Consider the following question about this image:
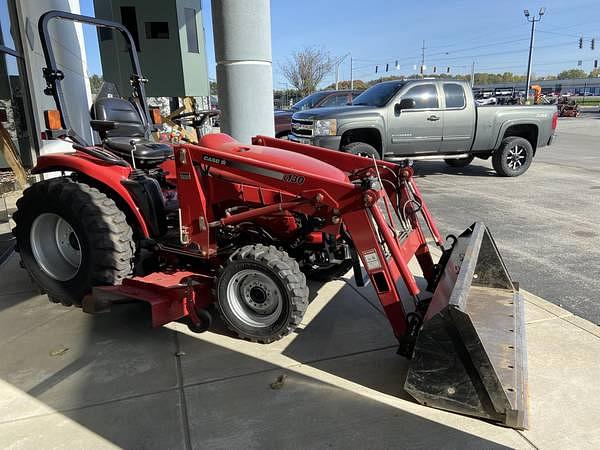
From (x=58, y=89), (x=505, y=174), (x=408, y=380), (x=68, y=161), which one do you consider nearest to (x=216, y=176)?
(x=68, y=161)

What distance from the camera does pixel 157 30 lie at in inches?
771

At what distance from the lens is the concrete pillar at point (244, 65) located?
5891 mm

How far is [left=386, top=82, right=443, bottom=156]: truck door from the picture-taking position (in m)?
9.93

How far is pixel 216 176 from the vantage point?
3.61 meters

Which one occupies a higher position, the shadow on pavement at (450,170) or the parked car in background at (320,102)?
the parked car in background at (320,102)

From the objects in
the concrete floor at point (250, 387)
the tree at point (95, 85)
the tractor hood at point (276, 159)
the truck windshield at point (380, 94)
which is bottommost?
the concrete floor at point (250, 387)

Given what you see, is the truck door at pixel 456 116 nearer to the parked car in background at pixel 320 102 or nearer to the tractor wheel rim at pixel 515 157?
the tractor wheel rim at pixel 515 157

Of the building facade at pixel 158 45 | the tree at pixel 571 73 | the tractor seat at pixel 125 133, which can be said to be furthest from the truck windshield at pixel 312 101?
the tree at pixel 571 73

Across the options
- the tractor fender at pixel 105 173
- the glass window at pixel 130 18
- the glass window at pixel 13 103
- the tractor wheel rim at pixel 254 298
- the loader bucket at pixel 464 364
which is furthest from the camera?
the glass window at pixel 130 18

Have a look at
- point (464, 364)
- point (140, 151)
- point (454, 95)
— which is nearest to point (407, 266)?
point (464, 364)

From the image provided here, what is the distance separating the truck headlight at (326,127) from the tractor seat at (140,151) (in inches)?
221

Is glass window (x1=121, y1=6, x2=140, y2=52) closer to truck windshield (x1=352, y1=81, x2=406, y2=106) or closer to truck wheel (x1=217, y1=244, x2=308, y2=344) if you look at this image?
truck windshield (x1=352, y1=81, x2=406, y2=106)

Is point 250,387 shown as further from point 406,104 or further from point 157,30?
point 157,30

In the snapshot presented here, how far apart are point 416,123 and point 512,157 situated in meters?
2.67
